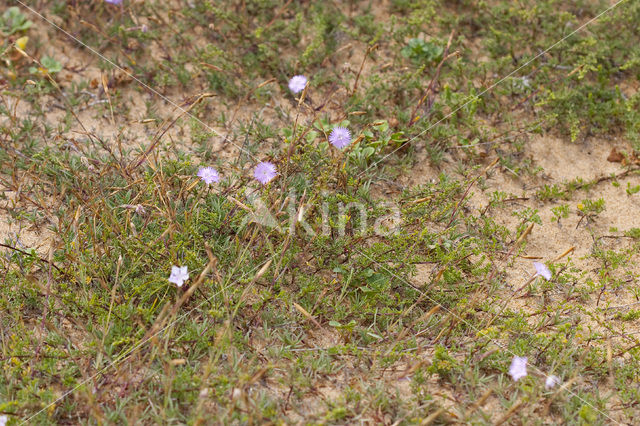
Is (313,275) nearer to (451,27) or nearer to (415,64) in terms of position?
(415,64)

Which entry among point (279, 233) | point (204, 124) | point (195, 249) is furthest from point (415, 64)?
point (195, 249)

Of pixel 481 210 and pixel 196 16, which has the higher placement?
pixel 196 16

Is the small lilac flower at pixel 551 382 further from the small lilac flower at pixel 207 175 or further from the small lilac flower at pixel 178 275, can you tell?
the small lilac flower at pixel 207 175

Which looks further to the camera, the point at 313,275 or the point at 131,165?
the point at 131,165

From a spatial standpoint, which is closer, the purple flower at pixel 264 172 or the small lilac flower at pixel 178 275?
the small lilac flower at pixel 178 275

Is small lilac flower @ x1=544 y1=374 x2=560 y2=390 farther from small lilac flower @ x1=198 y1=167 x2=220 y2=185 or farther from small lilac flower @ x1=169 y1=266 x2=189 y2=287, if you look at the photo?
small lilac flower @ x1=198 y1=167 x2=220 y2=185

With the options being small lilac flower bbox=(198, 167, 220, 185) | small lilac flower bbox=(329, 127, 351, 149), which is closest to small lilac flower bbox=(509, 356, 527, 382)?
small lilac flower bbox=(329, 127, 351, 149)

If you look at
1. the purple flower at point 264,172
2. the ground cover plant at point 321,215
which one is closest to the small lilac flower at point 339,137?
the ground cover plant at point 321,215
